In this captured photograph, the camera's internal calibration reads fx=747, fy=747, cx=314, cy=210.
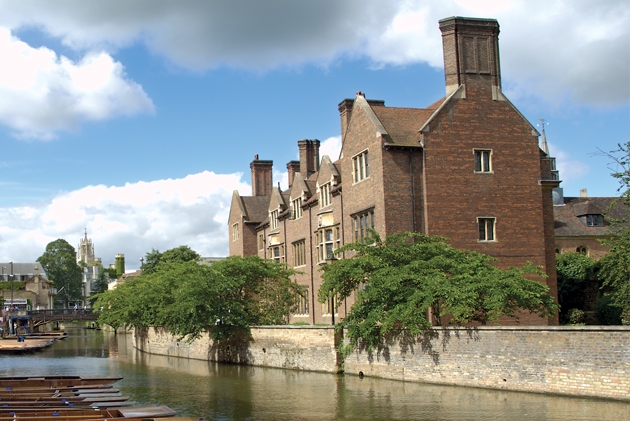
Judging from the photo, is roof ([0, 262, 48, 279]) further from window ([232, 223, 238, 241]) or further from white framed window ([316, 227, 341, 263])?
white framed window ([316, 227, 341, 263])

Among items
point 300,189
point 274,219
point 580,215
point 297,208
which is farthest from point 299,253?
point 580,215

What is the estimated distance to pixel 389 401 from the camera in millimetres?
24766

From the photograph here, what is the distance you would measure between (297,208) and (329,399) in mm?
26803

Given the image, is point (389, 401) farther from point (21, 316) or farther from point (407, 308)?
point (21, 316)

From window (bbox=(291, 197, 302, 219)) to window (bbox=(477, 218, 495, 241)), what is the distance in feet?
54.7

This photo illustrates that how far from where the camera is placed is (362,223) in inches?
1521

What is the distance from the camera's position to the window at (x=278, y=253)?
181ft

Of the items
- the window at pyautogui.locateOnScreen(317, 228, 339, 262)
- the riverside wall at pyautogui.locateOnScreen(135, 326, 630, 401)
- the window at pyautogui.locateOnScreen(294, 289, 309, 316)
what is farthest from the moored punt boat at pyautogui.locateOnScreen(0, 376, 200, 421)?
the window at pyautogui.locateOnScreen(294, 289, 309, 316)

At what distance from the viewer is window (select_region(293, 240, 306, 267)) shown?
5066 centimetres

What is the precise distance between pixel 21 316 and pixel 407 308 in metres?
85.7

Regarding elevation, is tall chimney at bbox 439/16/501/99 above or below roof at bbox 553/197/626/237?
above

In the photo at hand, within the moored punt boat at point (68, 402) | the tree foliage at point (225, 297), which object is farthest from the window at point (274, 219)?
the moored punt boat at point (68, 402)

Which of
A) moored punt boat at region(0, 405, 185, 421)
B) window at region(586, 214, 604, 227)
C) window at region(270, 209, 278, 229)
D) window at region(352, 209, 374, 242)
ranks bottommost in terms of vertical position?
moored punt boat at region(0, 405, 185, 421)

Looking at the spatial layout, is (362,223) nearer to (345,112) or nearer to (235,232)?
(345,112)
